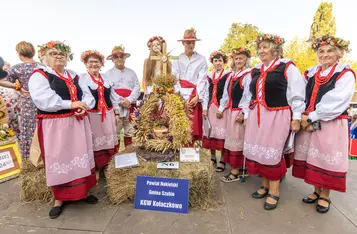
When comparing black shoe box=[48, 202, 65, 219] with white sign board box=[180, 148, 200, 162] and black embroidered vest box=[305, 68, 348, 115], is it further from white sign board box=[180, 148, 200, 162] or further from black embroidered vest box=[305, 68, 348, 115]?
black embroidered vest box=[305, 68, 348, 115]

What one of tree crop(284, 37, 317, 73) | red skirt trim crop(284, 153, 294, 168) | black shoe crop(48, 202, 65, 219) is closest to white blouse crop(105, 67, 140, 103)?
black shoe crop(48, 202, 65, 219)

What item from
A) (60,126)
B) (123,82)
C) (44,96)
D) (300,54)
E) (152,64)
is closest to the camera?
(44,96)

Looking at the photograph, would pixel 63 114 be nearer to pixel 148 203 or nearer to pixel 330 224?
pixel 148 203

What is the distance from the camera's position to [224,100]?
3.77 metres

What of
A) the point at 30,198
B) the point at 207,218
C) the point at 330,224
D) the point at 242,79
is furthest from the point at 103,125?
the point at 330,224

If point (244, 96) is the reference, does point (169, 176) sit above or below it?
below

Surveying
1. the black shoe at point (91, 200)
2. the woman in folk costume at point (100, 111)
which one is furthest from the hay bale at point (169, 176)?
the woman in folk costume at point (100, 111)

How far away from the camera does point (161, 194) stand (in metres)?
2.63

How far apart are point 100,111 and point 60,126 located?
92 centimetres

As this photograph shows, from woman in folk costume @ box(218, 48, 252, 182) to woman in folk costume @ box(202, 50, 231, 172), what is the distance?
0.12 metres

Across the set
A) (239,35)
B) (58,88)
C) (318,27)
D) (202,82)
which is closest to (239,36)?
(239,35)

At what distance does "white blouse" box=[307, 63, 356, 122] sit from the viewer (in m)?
2.42

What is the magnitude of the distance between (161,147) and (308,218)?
1.91 metres

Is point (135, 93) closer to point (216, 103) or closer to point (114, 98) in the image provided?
point (114, 98)
